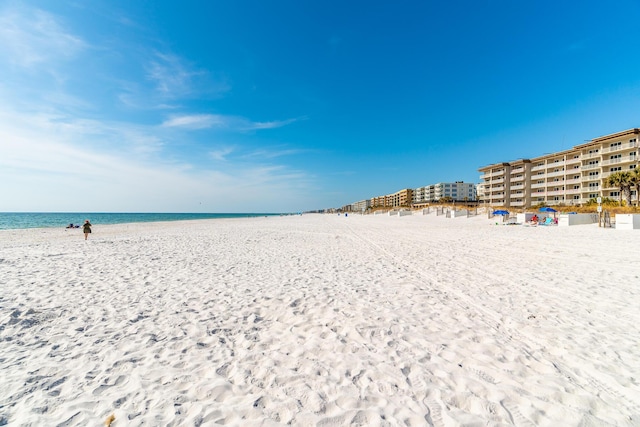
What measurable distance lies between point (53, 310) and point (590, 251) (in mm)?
16975

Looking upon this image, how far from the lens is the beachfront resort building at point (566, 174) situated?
48.4 meters

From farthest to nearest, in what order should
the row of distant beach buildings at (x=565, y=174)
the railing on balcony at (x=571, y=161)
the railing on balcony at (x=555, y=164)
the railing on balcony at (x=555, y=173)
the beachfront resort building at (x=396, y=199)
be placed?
the beachfront resort building at (x=396, y=199) → the railing on balcony at (x=555, y=164) → the railing on balcony at (x=555, y=173) → the railing on balcony at (x=571, y=161) → the row of distant beach buildings at (x=565, y=174)

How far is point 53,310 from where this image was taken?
533 cm

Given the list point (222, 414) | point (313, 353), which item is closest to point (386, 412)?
point (313, 353)

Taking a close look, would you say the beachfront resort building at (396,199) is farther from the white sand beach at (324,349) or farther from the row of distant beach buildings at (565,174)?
the white sand beach at (324,349)

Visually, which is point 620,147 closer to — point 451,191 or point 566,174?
point 566,174

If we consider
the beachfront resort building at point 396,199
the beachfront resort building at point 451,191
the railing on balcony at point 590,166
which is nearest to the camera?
the railing on balcony at point 590,166

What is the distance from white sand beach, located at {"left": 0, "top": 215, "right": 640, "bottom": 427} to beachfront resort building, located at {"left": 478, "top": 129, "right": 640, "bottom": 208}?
Result: 6126cm

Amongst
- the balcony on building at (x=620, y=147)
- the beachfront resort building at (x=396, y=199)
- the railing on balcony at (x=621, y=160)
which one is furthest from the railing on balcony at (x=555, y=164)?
the beachfront resort building at (x=396, y=199)

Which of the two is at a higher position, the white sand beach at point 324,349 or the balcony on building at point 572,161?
the balcony on building at point 572,161

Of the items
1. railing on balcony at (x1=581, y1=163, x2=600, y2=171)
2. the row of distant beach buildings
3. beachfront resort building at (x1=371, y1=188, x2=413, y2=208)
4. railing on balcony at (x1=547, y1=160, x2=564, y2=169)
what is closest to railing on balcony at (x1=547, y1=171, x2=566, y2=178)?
the row of distant beach buildings

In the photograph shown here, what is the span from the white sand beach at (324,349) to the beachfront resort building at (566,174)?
6126cm

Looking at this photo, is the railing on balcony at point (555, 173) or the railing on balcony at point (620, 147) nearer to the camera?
the railing on balcony at point (620, 147)

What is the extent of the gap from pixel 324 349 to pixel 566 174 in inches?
3039
